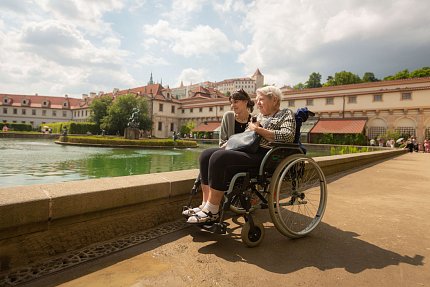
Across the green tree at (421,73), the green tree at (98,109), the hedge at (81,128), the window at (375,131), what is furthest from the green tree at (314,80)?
the hedge at (81,128)

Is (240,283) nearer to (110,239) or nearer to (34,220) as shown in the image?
(110,239)

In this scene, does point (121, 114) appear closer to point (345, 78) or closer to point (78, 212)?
point (78, 212)

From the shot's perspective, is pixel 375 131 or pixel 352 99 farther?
pixel 352 99

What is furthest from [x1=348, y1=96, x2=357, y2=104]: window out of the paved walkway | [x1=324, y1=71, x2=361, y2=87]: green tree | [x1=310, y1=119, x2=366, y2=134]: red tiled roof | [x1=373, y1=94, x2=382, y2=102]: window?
the paved walkway

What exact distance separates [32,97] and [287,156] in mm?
95552

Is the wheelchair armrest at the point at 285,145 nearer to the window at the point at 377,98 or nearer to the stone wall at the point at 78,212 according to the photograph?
the stone wall at the point at 78,212

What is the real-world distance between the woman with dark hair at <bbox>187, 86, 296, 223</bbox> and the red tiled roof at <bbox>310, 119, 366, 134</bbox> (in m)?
36.4

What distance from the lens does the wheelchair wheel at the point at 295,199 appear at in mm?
2539

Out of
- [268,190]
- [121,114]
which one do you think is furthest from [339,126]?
[268,190]

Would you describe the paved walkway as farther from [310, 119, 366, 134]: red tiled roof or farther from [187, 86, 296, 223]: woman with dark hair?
[310, 119, 366, 134]: red tiled roof

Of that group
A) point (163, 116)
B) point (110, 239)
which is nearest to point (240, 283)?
point (110, 239)

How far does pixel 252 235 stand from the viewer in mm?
2498

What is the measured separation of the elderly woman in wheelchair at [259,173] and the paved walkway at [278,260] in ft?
0.62

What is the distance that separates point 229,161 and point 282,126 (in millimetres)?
700
